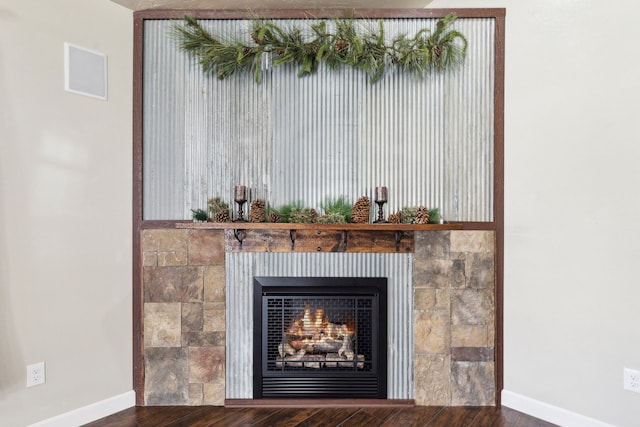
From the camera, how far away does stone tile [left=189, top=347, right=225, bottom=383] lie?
7.47 ft

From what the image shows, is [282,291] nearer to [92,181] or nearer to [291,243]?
[291,243]

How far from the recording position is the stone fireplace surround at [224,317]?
7.47 ft

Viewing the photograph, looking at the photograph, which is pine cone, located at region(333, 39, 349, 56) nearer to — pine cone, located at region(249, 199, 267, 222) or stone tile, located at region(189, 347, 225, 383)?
pine cone, located at region(249, 199, 267, 222)

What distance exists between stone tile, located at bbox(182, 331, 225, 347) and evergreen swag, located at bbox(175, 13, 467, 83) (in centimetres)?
164

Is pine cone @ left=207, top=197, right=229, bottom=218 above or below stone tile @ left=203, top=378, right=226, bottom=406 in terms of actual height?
above

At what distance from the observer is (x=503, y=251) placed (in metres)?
2.32

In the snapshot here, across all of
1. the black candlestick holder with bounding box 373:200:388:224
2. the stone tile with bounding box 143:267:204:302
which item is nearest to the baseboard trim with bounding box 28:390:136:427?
the stone tile with bounding box 143:267:204:302

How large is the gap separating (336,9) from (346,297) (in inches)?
73.8

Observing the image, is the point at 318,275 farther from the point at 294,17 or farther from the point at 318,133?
the point at 294,17
